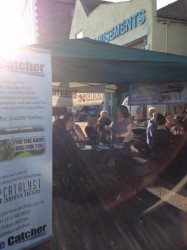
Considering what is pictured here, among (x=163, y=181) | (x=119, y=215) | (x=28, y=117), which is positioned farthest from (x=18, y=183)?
(x=163, y=181)

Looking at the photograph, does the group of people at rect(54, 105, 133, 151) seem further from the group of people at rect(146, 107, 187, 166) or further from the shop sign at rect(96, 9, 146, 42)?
the shop sign at rect(96, 9, 146, 42)

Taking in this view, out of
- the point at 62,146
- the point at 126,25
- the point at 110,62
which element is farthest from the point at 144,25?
the point at 62,146

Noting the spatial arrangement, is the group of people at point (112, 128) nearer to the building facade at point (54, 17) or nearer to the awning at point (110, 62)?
the awning at point (110, 62)

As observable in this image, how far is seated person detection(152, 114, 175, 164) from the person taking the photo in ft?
25.1

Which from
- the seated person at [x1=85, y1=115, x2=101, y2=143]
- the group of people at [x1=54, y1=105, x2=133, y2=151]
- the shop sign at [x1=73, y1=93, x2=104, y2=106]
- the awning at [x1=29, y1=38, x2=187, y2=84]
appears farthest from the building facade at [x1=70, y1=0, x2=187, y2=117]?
the awning at [x1=29, y1=38, x2=187, y2=84]

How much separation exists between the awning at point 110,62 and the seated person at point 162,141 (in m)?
1.23

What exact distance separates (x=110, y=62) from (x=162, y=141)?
2.66m

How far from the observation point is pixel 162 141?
25.1 ft

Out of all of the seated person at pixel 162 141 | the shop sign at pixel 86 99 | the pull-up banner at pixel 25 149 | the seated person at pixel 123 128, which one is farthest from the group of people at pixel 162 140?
the pull-up banner at pixel 25 149

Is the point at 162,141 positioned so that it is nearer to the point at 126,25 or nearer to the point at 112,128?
the point at 112,128

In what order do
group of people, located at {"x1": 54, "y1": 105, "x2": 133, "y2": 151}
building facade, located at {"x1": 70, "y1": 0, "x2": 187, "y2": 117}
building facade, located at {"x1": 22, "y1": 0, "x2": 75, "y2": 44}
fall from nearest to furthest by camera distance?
group of people, located at {"x1": 54, "y1": 105, "x2": 133, "y2": 151} → building facade, located at {"x1": 70, "y1": 0, "x2": 187, "y2": 117} → building facade, located at {"x1": 22, "y1": 0, "x2": 75, "y2": 44}

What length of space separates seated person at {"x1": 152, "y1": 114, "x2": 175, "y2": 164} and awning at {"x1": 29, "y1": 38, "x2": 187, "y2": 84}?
48.3 inches

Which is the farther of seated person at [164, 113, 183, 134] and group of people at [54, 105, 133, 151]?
seated person at [164, 113, 183, 134]

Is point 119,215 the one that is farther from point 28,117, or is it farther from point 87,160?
point 28,117
